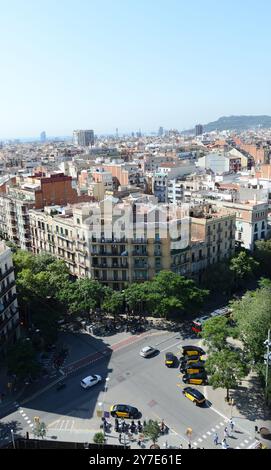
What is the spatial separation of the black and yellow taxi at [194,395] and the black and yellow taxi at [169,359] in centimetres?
436

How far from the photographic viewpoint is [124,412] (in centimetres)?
3275

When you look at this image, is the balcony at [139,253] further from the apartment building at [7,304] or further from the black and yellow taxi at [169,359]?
the apartment building at [7,304]

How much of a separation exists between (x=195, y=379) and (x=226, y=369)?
17.4ft

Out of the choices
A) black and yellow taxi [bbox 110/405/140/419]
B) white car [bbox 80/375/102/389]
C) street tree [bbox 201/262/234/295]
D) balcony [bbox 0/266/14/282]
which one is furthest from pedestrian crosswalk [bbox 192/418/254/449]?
street tree [bbox 201/262/234/295]

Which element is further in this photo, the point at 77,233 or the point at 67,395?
the point at 77,233

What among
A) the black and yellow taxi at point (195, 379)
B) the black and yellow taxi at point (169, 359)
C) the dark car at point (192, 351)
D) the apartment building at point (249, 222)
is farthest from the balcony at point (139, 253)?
the apartment building at point (249, 222)

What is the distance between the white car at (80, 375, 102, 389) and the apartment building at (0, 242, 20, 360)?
29.8 feet

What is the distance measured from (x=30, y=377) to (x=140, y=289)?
16.5 metres

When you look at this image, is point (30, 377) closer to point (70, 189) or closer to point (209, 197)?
point (70, 189)

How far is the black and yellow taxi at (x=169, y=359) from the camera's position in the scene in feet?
132
